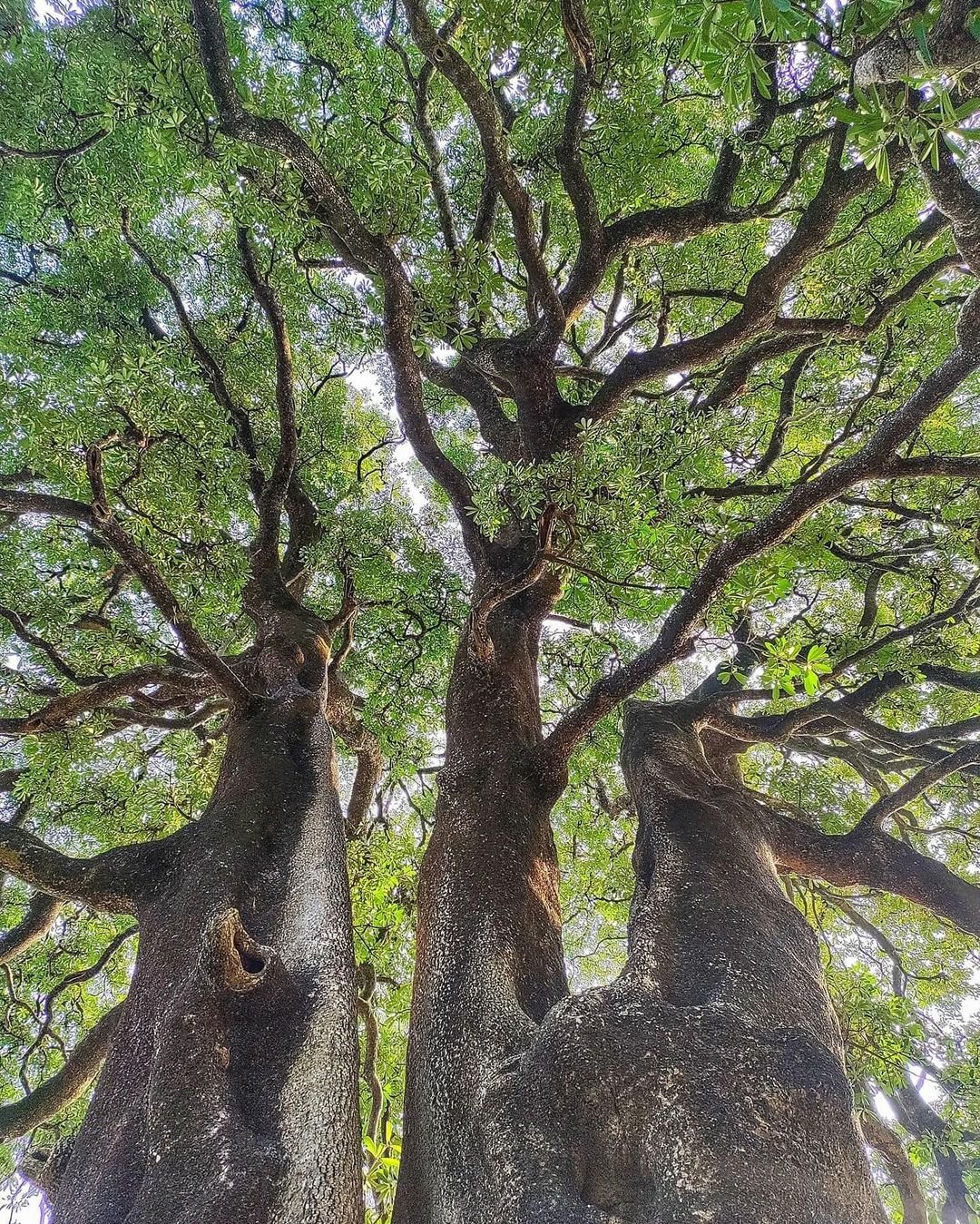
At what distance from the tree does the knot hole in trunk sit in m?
0.02

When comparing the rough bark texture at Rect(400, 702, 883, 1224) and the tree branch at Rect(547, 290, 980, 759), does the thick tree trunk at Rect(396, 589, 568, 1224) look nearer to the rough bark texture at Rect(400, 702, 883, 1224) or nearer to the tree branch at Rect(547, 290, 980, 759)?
the rough bark texture at Rect(400, 702, 883, 1224)

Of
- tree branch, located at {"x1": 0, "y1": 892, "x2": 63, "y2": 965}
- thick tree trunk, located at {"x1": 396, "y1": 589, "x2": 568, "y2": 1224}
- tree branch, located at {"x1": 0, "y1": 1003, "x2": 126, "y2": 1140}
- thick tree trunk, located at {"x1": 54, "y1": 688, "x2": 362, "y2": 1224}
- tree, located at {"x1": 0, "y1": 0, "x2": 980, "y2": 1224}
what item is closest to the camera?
thick tree trunk, located at {"x1": 54, "y1": 688, "x2": 362, "y2": 1224}

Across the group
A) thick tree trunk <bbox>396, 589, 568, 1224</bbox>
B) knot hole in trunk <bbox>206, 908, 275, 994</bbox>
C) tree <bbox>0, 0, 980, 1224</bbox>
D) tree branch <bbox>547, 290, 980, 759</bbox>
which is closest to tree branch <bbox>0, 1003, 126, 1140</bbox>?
tree <bbox>0, 0, 980, 1224</bbox>

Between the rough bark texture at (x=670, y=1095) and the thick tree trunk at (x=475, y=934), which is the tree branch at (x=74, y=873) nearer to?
the thick tree trunk at (x=475, y=934)

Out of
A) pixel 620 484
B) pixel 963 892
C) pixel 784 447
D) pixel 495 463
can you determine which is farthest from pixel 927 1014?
pixel 495 463

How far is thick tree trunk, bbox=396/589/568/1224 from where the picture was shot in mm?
2172

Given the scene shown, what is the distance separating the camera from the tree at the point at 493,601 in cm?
204

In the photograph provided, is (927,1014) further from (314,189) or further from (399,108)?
(399,108)

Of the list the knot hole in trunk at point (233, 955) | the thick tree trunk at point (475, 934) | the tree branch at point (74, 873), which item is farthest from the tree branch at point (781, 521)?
the tree branch at point (74, 873)

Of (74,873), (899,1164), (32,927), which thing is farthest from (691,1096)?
(32,927)

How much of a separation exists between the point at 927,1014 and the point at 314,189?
878cm

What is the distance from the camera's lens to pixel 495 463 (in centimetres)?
402

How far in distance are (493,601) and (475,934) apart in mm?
1659

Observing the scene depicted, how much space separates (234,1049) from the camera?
225 cm
